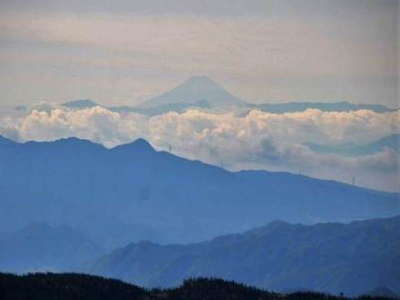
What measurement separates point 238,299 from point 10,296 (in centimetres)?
937

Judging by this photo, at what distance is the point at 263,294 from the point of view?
5256 centimetres

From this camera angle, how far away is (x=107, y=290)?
52.7 metres

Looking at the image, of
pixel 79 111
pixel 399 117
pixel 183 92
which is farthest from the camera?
pixel 79 111

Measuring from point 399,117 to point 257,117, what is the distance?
1298 inches

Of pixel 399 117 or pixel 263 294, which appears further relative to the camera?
pixel 399 117

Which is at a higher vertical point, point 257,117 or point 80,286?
point 257,117

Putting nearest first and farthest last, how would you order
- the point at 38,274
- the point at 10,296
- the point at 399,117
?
1. the point at 10,296
2. the point at 38,274
3. the point at 399,117

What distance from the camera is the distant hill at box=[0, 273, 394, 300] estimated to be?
50.8 m

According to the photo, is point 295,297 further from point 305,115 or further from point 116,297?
point 305,115

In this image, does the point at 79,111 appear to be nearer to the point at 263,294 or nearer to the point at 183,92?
the point at 183,92

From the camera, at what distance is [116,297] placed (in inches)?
2060

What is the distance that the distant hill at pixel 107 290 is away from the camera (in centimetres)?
5078

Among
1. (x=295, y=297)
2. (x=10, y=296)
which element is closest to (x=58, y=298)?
(x=10, y=296)

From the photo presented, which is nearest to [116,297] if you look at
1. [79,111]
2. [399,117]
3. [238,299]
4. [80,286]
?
[80,286]
